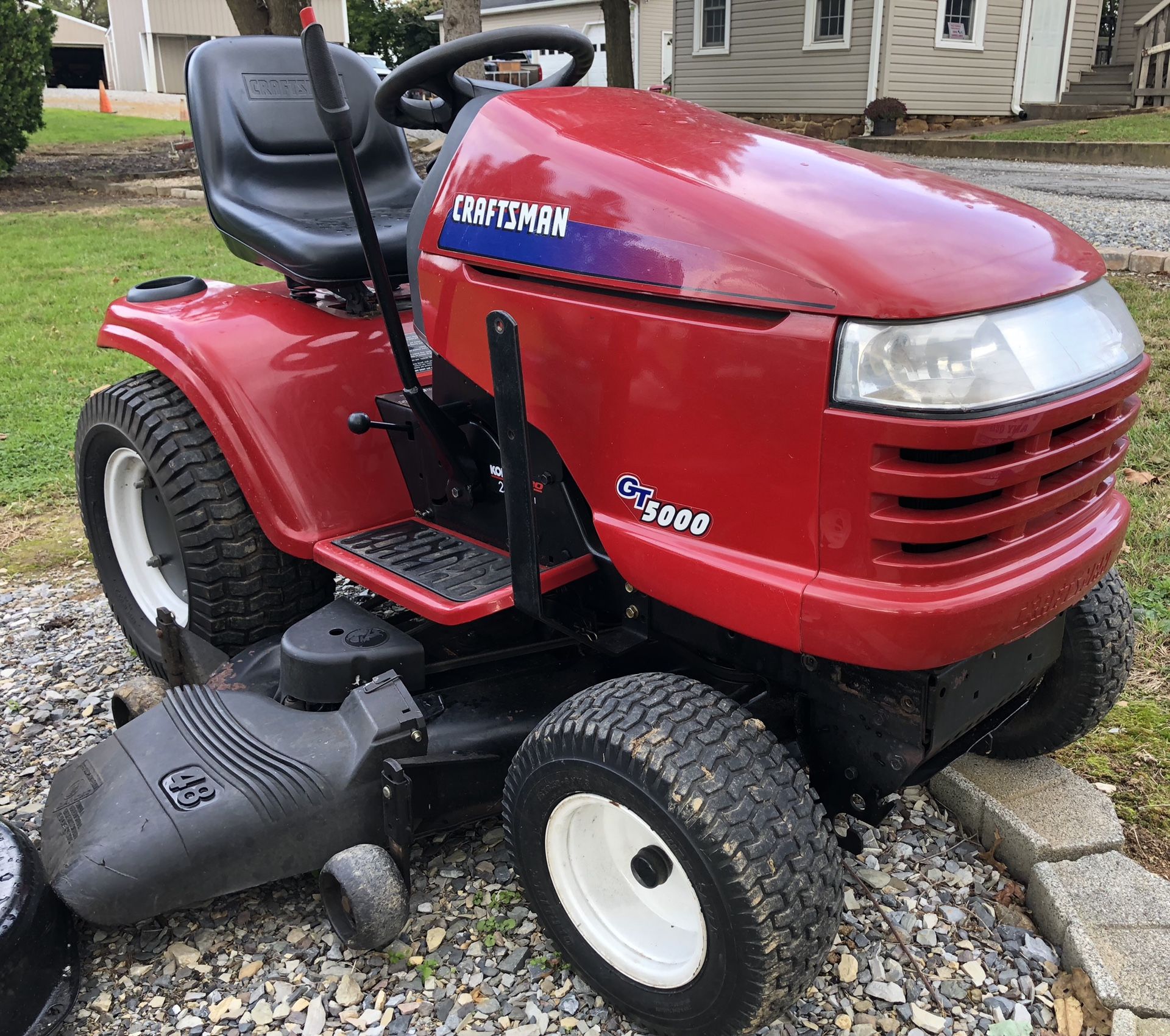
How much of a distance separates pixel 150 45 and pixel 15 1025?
4055cm

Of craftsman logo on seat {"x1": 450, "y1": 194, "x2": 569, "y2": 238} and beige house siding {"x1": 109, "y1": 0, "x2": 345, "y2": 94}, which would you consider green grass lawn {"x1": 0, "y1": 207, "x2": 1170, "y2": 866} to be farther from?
beige house siding {"x1": 109, "y1": 0, "x2": 345, "y2": 94}

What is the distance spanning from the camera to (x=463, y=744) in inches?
81.6

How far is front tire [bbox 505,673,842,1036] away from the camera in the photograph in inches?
61.9

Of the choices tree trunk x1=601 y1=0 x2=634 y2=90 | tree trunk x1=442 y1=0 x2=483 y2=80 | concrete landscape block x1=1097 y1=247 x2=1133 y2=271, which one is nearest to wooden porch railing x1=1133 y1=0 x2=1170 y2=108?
tree trunk x1=601 y1=0 x2=634 y2=90

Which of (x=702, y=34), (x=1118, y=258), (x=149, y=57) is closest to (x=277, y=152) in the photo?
(x=1118, y=258)

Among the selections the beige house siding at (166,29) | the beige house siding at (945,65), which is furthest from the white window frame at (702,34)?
the beige house siding at (166,29)

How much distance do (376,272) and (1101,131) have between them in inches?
524

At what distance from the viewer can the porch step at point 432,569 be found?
6.46ft

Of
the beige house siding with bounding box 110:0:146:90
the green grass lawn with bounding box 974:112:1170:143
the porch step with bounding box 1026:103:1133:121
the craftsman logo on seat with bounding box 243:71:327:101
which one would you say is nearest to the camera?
the craftsman logo on seat with bounding box 243:71:327:101

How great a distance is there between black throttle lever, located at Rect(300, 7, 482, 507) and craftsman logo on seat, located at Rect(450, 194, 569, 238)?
22cm

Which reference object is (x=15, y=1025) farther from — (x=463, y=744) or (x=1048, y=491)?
Answer: (x=1048, y=491)

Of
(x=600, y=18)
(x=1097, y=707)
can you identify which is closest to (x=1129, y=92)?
(x=600, y=18)

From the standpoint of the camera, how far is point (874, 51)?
564 inches

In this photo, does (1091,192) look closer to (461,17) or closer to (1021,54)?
(461,17)
